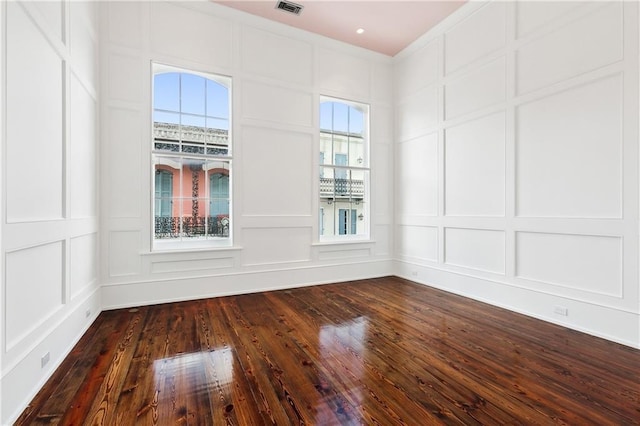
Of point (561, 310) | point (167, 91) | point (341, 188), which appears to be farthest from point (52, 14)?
point (561, 310)

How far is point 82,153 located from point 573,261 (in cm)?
481

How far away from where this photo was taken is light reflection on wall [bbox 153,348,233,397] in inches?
74.9

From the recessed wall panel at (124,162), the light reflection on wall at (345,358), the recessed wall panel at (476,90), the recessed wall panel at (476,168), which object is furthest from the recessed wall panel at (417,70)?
the recessed wall panel at (124,162)

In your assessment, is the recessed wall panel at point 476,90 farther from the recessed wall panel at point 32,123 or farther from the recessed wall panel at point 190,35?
the recessed wall panel at point 32,123

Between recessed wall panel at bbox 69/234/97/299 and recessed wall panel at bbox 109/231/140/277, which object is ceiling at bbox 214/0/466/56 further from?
recessed wall panel at bbox 69/234/97/299

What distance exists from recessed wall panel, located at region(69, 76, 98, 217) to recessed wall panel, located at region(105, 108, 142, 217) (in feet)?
0.66

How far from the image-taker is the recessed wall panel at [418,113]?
4.48 meters

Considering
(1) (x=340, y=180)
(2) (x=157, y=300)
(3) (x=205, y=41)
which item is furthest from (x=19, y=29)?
(1) (x=340, y=180)

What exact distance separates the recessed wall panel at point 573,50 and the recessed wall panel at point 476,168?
53 centimetres

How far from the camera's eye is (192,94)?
13.0ft

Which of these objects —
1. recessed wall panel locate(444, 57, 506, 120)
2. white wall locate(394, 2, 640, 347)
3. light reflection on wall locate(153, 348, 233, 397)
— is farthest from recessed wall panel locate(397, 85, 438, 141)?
light reflection on wall locate(153, 348, 233, 397)

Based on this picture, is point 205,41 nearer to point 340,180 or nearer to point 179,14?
point 179,14

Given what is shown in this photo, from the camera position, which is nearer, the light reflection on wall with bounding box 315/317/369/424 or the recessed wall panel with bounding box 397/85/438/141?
the light reflection on wall with bounding box 315/317/369/424

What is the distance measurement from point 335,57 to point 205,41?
1.96 m
